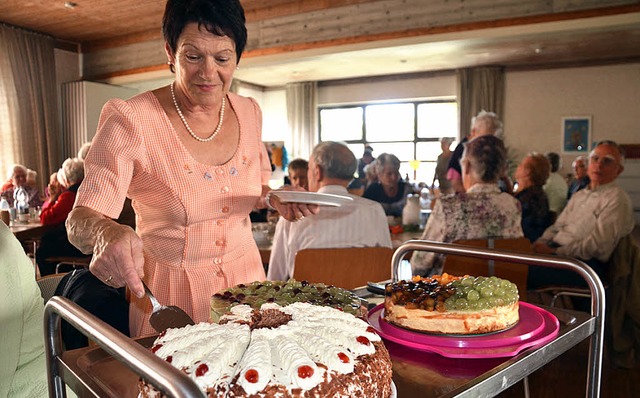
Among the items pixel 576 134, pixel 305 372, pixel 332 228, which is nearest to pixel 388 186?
pixel 332 228

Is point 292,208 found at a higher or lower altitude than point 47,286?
higher

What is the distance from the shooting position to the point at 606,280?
3.13 meters

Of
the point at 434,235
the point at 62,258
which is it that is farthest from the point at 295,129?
the point at 434,235

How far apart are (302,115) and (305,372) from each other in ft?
36.2

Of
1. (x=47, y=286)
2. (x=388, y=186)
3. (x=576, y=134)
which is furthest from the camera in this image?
(x=576, y=134)

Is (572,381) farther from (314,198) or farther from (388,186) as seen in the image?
(314,198)

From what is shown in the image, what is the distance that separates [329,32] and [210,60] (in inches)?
221

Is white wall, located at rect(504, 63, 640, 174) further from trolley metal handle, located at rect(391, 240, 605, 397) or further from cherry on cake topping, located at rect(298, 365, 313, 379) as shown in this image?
cherry on cake topping, located at rect(298, 365, 313, 379)

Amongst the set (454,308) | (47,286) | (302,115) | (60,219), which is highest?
(302,115)

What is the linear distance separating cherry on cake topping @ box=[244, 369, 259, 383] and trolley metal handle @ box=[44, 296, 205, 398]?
107 millimetres

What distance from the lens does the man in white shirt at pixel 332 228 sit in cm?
248

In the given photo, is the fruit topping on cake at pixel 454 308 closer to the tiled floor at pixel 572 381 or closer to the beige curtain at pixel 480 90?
the tiled floor at pixel 572 381

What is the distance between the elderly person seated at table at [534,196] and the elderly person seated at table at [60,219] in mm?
3314

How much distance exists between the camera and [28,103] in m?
8.23
